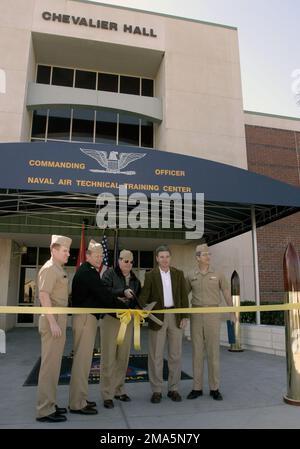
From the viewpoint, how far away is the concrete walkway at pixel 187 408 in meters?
3.78

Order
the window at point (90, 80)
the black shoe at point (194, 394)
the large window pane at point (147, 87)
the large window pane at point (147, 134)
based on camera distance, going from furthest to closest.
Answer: the large window pane at point (147, 87) → the window at point (90, 80) → the large window pane at point (147, 134) → the black shoe at point (194, 394)

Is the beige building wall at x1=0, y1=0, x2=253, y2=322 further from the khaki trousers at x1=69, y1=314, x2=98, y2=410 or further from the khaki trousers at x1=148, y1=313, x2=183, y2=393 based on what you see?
the khaki trousers at x1=69, y1=314, x2=98, y2=410

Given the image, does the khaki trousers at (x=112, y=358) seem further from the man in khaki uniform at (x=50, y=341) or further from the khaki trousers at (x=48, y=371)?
the khaki trousers at (x=48, y=371)

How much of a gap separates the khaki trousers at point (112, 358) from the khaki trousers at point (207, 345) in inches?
36.9

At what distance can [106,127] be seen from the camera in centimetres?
1630

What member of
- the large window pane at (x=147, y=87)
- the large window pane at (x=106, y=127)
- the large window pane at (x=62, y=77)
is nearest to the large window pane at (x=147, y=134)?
the large window pane at (x=106, y=127)

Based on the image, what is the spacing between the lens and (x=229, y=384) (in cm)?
571

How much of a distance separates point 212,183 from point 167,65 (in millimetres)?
9368

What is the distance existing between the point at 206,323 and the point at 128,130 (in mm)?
13002

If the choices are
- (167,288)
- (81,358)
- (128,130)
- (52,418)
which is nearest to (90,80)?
(128,130)

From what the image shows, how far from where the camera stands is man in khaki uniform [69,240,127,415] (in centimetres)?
419

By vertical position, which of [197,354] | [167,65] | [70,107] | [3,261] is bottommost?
[197,354]
